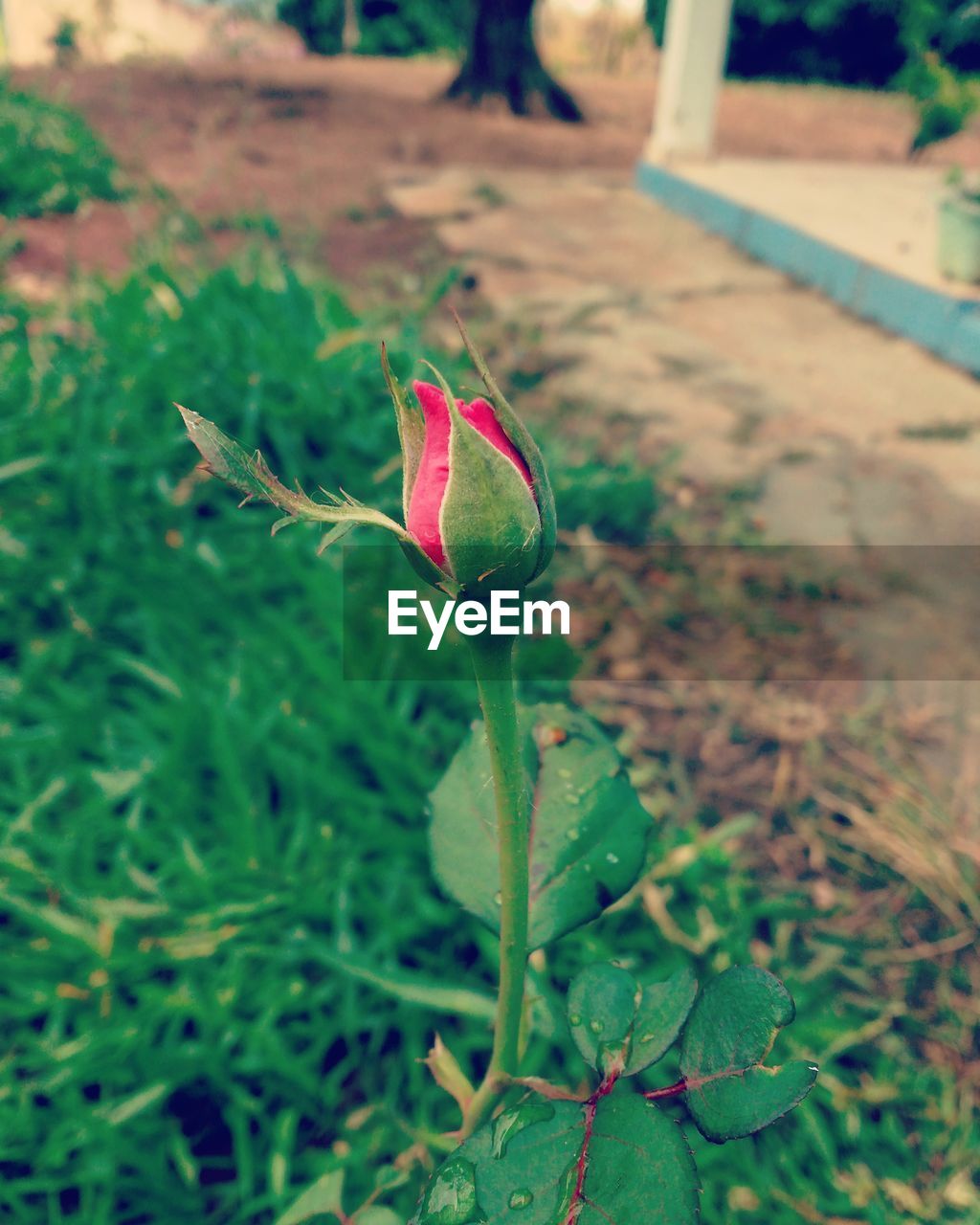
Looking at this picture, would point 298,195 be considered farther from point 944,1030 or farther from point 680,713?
point 944,1030

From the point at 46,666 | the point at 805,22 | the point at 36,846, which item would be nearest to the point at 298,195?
→ the point at 46,666

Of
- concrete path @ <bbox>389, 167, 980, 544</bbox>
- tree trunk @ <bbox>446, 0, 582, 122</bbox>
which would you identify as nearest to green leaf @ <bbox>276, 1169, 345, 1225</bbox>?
concrete path @ <bbox>389, 167, 980, 544</bbox>

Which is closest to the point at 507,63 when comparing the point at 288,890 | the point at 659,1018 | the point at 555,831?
the point at 288,890

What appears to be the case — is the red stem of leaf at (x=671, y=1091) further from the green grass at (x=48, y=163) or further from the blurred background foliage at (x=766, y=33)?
the blurred background foliage at (x=766, y=33)

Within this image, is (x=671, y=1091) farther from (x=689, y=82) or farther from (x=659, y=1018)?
(x=689, y=82)

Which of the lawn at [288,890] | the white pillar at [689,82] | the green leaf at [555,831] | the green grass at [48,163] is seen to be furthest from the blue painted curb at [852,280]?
the green leaf at [555,831]
